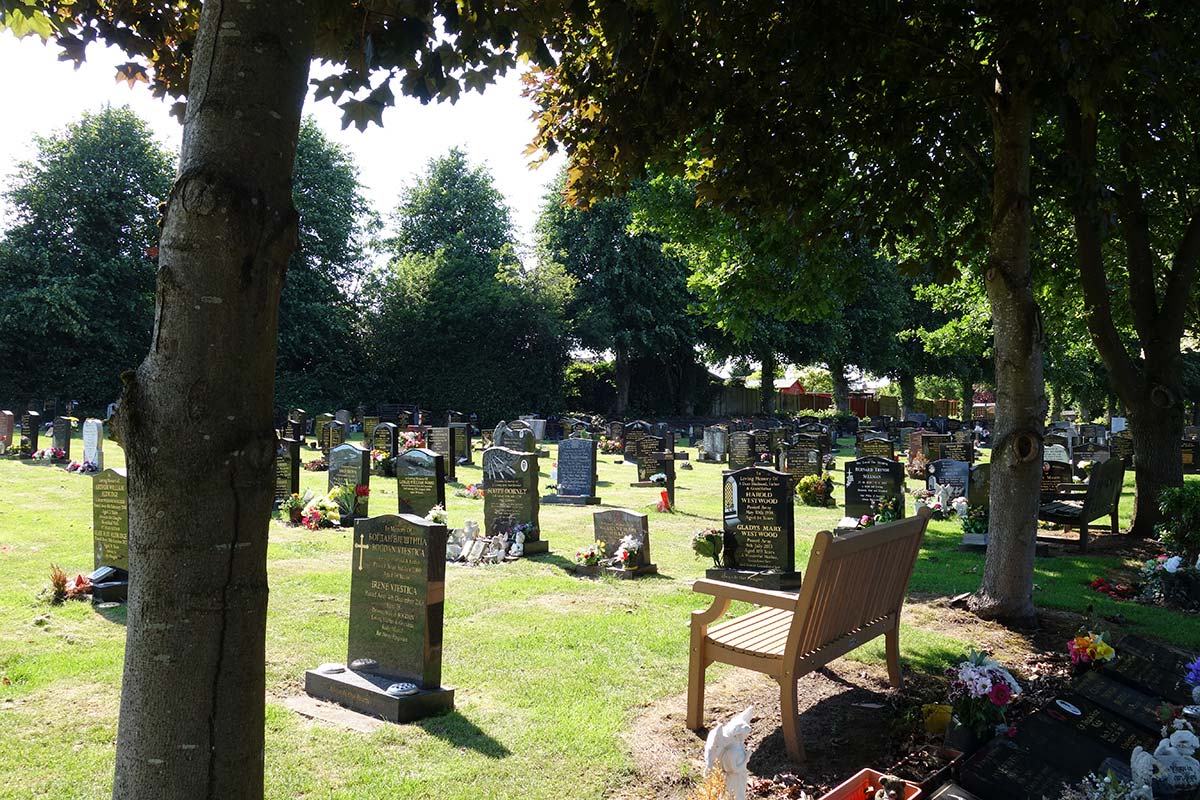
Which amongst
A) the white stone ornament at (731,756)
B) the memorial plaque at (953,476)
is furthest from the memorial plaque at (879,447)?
the white stone ornament at (731,756)

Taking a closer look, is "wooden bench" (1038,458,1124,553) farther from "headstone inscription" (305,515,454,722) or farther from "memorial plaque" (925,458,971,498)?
"headstone inscription" (305,515,454,722)

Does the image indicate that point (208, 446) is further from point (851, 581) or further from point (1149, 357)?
point (1149, 357)

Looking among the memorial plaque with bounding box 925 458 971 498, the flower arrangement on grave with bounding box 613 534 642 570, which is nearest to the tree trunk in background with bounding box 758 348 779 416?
the memorial plaque with bounding box 925 458 971 498

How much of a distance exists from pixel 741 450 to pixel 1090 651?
19588 mm

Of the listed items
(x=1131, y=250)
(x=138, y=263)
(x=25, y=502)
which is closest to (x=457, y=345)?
(x=138, y=263)

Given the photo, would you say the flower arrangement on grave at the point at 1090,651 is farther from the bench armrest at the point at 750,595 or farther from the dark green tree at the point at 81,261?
the dark green tree at the point at 81,261

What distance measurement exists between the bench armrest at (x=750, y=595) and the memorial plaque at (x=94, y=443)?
17265mm

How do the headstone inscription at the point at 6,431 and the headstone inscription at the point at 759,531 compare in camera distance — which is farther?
the headstone inscription at the point at 6,431

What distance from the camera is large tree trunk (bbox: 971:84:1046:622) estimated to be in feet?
23.5

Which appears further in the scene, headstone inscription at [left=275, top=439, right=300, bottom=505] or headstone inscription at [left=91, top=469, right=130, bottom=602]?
headstone inscription at [left=275, top=439, right=300, bottom=505]

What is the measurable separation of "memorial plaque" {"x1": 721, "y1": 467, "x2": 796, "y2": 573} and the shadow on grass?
186 inches

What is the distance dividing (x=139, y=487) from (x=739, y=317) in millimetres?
11384

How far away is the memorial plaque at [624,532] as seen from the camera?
385 inches

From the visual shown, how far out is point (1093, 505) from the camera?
1177 centimetres
